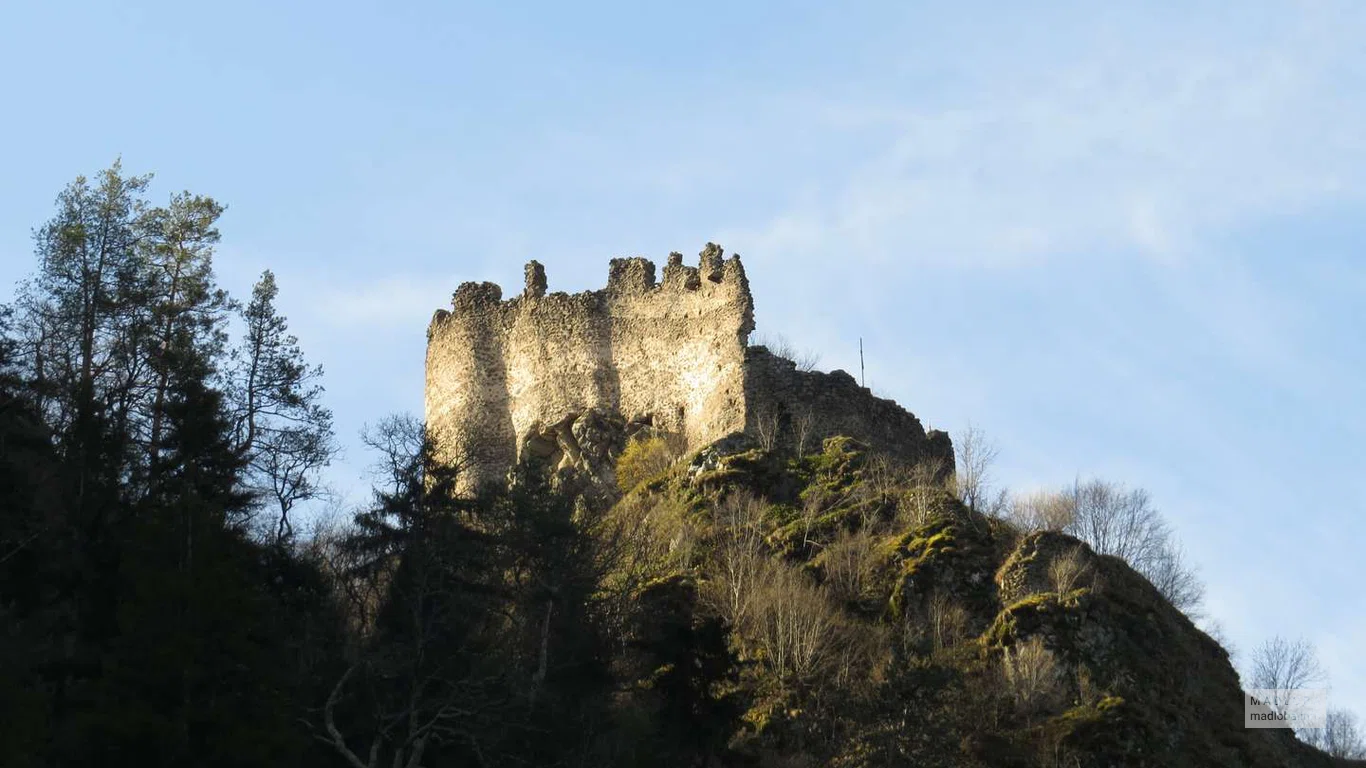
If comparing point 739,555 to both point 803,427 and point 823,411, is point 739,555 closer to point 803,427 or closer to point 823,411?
point 803,427

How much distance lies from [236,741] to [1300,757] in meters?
23.5

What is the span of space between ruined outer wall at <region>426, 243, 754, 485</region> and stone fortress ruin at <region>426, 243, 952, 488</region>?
4cm

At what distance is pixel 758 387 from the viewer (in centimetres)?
5088

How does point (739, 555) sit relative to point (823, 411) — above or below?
below

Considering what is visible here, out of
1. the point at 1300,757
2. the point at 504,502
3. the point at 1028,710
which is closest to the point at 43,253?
the point at 504,502

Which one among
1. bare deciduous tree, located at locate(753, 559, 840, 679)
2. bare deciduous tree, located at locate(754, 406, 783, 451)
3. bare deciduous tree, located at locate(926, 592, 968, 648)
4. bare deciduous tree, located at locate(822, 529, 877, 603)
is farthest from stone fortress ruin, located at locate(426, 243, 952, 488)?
bare deciduous tree, located at locate(926, 592, 968, 648)

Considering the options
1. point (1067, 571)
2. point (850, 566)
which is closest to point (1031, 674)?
point (1067, 571)

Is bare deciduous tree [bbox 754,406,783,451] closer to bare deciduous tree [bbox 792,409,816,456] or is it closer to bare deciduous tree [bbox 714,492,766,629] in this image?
bare deciduous tree [bbox 792,409,816,456]

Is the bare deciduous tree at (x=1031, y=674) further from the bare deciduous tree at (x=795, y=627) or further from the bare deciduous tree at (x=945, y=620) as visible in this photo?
the bare deciduous tree at (x=795, y=627)

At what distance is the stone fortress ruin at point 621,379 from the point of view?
51.0m

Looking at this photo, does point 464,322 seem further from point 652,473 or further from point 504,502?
point 504,502

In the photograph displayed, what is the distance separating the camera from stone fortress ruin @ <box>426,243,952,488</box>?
51.0 meters

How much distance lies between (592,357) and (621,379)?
115 centimetres

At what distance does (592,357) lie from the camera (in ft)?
181
